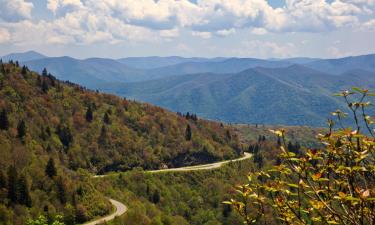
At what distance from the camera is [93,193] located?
157 meters

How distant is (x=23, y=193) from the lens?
452ft

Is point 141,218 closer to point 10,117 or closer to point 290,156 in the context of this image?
point 10,117

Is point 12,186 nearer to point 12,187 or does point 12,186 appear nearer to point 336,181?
point 12,187

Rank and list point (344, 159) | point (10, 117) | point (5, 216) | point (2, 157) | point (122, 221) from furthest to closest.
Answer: point (10, 117)
point (2, 157)
point (122, 221)
point (5, 216)
point (344, 159)

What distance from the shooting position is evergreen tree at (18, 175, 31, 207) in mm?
137250

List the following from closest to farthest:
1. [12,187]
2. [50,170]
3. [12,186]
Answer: [12,186]
[12,187]
[50,170]

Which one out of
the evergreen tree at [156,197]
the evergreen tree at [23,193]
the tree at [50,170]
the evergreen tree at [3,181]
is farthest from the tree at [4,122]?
the evergreen tree at [156,197]

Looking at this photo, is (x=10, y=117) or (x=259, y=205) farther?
(x=10, y=117)

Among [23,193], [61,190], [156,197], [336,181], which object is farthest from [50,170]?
[336,181]

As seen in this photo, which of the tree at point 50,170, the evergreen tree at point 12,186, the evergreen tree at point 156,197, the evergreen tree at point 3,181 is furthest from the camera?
the evergreen tree at point 156,197

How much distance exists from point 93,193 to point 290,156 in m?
150

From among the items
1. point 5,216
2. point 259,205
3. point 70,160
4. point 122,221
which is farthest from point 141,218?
point 259,205

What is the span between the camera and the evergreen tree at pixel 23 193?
13725cm

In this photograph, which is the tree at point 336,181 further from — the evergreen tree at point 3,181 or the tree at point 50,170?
the tree at point 50,170
